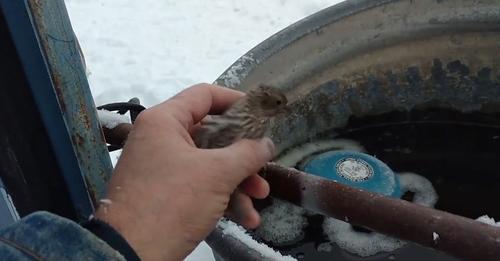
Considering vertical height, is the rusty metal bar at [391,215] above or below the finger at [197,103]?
below

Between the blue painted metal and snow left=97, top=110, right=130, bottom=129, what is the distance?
0.45 feet

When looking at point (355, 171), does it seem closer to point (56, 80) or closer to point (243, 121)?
point (243, 121)

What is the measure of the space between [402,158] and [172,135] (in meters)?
1.35

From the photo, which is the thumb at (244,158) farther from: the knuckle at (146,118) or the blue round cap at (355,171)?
the blue round cap at (355,171)

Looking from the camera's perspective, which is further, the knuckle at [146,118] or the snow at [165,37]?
the snow at [165,37]

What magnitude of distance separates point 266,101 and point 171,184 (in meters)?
0.20

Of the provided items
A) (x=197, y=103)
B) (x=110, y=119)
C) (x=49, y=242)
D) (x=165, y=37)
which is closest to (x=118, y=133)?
(x=110, y=119)

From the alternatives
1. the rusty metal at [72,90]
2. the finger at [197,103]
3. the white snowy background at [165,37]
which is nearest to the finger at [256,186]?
the finger at [197,103]

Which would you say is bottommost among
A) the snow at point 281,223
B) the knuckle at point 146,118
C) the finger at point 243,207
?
the snow at point 281,223

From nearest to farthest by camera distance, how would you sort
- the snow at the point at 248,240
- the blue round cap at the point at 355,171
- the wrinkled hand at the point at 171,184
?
the wrinkled hand at the point at 171,184 → the snow at the point at 248,240 → the blue round cap at the point at 355,171

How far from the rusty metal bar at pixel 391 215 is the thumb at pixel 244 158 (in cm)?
8

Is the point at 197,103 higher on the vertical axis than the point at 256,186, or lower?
higher

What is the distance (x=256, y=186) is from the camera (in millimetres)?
874

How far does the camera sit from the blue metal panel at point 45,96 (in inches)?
30.8
